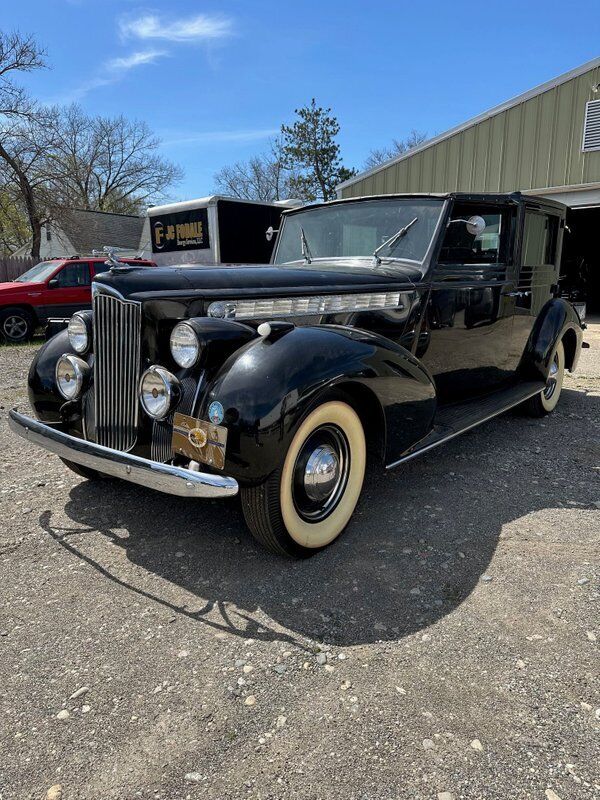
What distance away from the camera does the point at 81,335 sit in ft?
10.2

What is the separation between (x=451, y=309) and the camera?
395 cm

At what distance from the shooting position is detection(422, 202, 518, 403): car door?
3.86 m

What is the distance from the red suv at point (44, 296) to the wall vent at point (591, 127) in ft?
30.6

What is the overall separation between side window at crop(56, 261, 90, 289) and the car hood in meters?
8.69

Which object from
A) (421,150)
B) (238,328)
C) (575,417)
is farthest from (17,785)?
(421,150)

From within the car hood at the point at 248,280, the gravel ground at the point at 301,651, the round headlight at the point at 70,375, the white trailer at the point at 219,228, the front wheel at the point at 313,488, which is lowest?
the gravel ground at the point at 301,651

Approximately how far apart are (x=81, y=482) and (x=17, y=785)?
2.33m

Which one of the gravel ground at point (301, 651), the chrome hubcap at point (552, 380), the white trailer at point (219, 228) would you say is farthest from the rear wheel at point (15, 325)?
the chrome hubcap at point (552, 380)

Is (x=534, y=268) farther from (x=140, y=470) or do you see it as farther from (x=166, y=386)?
(x=140, y=470)

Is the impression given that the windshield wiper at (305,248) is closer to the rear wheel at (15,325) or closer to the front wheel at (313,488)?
the front wheel at (313,488)

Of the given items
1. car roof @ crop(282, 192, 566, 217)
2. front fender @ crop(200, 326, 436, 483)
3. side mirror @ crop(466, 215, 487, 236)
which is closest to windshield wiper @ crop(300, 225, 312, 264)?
car roof @ crop(282, 192, 566, 217)

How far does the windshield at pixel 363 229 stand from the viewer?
3.83 metres

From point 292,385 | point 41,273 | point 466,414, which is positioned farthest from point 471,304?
point 41,273

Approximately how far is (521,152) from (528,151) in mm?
151
